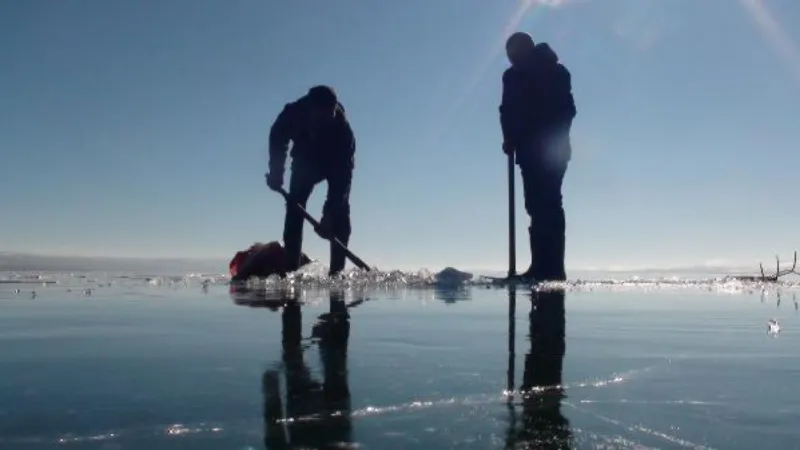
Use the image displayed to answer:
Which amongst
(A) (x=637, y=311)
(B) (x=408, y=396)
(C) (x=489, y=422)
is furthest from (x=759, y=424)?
(A) (x=637, y=311)

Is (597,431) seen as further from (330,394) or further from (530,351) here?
(530,351)

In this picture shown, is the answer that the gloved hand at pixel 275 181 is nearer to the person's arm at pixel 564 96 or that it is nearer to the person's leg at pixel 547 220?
the person's leg at pixel 547 220

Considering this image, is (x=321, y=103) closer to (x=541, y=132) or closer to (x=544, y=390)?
(x=541, y=132)

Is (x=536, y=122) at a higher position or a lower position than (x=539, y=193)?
higher

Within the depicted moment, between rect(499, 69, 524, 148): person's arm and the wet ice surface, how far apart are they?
5.53 meters

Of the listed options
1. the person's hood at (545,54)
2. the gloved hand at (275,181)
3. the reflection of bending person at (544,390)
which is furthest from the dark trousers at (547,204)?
the reflection of bending person at (544,390)

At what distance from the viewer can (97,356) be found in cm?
229

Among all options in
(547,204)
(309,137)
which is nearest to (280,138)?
(309,137)

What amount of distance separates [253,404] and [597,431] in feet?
2.60

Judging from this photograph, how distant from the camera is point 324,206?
9391 millimetres

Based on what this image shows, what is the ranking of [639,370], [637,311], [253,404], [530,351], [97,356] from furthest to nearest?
[637,311] → [530,351] → [97,356] → [639,370] → [253,404]

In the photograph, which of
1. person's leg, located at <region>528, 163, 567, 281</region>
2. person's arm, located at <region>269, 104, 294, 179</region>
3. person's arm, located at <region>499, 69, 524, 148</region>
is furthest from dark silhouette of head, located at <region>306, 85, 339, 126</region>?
person's leg, located at <region>528, 163, 567, 281</region>

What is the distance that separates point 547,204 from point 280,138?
12.6ft

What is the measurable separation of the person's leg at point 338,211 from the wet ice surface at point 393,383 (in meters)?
5.62
